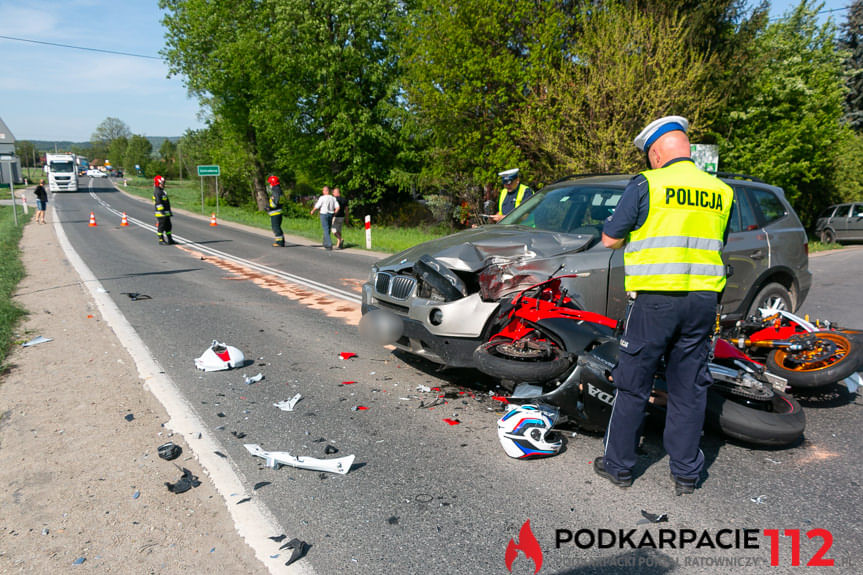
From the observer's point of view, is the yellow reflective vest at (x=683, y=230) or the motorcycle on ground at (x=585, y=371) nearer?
the yellow reflective vest at (x=683, y=230)

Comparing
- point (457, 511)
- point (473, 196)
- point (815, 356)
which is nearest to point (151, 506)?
point (457, 511)

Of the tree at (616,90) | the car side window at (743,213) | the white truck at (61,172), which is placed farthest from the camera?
the white truck at (61,172)

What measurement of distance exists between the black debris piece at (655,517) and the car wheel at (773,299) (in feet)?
11.1

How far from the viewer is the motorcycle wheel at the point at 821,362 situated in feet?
14.3

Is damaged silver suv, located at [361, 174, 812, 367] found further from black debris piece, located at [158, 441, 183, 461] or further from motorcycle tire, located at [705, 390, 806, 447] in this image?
black debris piece, located at [158, 441, 183, 461]

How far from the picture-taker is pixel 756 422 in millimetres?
3613

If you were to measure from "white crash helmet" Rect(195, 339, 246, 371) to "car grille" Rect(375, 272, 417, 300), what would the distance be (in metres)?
1.56

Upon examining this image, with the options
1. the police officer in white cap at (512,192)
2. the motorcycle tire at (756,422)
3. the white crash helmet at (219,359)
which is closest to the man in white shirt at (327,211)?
the police officer in white cap at (512,192)

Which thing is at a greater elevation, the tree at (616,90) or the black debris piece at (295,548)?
the tree at (616,90)

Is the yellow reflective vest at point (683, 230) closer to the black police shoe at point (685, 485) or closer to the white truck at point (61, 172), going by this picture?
the black police shoe at point (685, 485)

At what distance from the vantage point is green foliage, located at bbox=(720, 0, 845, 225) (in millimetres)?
21438

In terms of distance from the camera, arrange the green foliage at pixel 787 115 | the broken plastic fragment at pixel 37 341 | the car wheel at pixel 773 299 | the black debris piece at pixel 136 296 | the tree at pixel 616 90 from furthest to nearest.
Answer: the green foliage at pixel 787 115
the tree at pixel 616 90
the black debris piece at pixel 136 296
the broken plastic fragment at pixel 37 341
the car wheel at pixel 773 299

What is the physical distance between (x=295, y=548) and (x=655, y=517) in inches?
73.9

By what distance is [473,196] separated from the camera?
77.8ft
